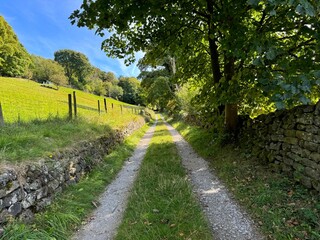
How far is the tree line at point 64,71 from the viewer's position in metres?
57.3

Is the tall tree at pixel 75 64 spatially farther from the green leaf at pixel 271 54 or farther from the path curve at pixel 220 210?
the green leaf at pixel 271 54

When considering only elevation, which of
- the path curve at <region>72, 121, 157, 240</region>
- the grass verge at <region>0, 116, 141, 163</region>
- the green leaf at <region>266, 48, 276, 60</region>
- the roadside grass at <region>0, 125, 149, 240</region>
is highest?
the green leaf at <region>266, 48, 276, 60</region>

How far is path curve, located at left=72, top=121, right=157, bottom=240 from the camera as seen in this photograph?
461 cm

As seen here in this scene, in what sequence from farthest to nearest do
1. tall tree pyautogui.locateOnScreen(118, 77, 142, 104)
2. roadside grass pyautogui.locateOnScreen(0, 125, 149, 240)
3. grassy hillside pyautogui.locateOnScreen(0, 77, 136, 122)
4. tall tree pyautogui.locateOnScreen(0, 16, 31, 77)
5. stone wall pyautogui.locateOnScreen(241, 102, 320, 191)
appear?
1. tall tree pyautogui.locateOnScreen(118, 77, 142, 104)
2. tall tree pyautogui.locateOnScreen(0, 16, 31, 77)
3. grassy hillside pyautogui.locateOnScreen(0, 77, 136, 122)
4. stone wall pyautogui.locateOnScreen(241, 102, 320, 191)
5. roadside grass pyautogui.locateOnScreen(0, 125, 149, 240)

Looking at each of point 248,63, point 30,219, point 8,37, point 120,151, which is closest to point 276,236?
point 30,219

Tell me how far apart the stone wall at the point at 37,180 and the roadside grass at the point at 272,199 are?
14.0ft

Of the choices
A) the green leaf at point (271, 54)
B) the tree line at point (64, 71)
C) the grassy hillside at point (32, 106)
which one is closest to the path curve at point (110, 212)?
the grassy hillside at point (32, 106)

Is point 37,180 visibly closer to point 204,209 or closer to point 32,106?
point 204,209

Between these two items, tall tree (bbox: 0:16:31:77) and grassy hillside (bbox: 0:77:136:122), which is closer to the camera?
grassy hillside (bbox: 0:77:136:122)

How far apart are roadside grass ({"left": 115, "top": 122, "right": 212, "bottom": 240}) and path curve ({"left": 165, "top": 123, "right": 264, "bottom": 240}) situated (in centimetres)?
25

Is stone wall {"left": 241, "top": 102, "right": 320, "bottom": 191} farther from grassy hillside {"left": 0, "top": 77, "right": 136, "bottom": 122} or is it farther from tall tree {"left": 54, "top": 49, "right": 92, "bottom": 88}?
tall tree {"left": 54, "top": 49, "right": 92, "bottom": 88}

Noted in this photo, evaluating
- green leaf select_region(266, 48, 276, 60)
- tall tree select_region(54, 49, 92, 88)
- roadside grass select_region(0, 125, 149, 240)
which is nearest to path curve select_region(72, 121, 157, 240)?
roadside grass select_region(0, 125, 149, 240)

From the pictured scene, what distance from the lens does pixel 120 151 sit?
468 inches

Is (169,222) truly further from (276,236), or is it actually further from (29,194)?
(29,194)
